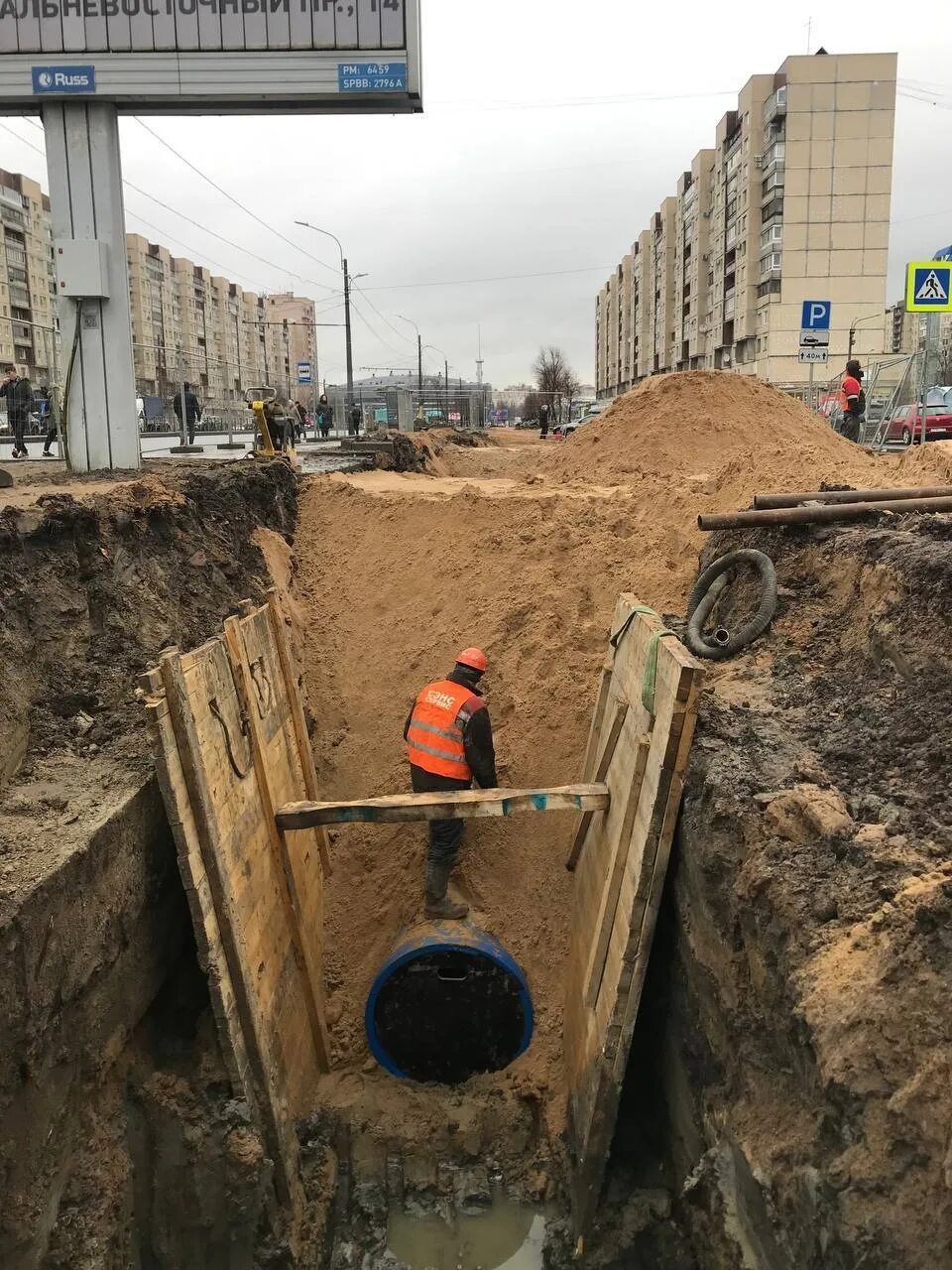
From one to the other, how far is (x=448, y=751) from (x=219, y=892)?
1.78m

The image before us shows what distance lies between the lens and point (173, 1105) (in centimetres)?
441

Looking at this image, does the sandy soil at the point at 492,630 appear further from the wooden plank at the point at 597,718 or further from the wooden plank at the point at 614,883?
the wooden plank at the point at 614,883

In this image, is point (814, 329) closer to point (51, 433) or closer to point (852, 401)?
point (852, 401)

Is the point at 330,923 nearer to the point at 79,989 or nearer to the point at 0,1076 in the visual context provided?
the point at 79,989

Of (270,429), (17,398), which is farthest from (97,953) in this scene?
(17,398)

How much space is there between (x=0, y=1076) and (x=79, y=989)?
54 cm

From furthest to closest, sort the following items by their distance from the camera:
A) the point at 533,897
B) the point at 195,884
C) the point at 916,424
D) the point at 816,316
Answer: the point at 916,424 → the point at 816,316 → the point at 533,897 → the point at 195,884

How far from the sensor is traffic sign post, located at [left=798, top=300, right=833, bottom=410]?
12.5m

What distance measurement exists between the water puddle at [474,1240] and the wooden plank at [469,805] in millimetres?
2382

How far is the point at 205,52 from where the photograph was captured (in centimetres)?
945

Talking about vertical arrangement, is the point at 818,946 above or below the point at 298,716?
above

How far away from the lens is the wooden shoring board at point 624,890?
4473mm

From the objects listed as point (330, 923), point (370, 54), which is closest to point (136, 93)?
point (370, 54)

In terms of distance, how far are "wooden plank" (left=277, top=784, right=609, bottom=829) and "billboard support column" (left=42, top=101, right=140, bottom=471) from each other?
6.70m
